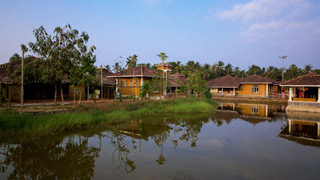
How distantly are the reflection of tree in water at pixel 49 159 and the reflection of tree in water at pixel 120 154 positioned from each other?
0.68 metres

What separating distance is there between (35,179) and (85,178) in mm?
1203

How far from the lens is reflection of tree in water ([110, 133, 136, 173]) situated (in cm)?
647

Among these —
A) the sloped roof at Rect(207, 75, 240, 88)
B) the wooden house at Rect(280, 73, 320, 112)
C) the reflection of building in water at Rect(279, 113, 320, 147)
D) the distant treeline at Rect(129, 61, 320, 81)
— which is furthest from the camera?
the distant treeline at Rect(129, 61, 320, 81)

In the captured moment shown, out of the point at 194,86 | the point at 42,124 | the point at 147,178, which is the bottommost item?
the point at 147,178

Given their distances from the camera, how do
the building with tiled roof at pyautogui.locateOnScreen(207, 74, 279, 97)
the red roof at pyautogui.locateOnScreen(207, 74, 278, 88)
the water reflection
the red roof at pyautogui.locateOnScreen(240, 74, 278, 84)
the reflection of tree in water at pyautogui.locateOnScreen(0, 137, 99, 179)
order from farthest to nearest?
the red roof at pyautogui.locateOnScreen(207, 74, 278, 88), the building with tiled roof at pyautogui.locateOnScreen(207, 74, 279, 97), the red roof at pyautogui.locateOnScreen(240, 74, 278, 84), the water reflection, the reflection of tree in water at pyautogui.locateOnScreen(0, 137, 99, 179)

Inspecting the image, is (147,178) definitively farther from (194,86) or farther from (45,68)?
(194,86)

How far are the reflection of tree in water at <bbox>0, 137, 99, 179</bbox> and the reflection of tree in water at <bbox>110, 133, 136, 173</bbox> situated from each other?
0.68 metres

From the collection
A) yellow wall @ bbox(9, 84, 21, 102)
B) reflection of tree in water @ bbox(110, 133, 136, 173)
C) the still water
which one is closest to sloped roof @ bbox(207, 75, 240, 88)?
the still water

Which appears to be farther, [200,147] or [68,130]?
[68,130]

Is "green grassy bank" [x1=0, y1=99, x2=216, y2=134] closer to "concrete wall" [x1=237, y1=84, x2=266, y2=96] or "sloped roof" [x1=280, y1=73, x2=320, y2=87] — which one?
"sloped roof" [x1=280, y1=73, x2=320, y2=87]

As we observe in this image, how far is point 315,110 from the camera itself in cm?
1781

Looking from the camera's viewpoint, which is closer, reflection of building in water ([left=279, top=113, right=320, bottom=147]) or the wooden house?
reflection of building in water ([left=279, top=113, right=320, bottom=147])

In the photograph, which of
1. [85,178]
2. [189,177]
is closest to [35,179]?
[85,178]

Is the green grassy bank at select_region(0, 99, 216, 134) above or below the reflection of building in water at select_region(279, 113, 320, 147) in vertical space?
above
